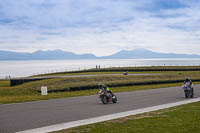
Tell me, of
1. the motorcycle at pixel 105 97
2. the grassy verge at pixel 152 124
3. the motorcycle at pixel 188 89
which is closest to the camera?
the grassy verge at pixel 152 124

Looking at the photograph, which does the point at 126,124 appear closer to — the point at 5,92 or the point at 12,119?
the point at 12,119

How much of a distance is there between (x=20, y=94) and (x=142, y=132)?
20101 millimetres

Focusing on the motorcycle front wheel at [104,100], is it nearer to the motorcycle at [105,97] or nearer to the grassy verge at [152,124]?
the motorcycle at [105,97]

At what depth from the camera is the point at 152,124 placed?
462 inches

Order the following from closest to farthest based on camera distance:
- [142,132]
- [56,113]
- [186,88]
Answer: [142,132] → [56,113] → [186,88]

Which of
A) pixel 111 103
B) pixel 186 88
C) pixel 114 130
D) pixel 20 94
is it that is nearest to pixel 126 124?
pixel 114 130

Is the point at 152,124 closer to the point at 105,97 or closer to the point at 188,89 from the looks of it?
the point at 105,97

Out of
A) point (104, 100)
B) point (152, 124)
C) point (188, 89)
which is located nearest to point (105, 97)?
point (104, 100)

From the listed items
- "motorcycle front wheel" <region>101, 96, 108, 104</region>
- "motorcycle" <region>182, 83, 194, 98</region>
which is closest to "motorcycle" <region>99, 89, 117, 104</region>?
"motorcycle front wheel" <region>101, 96, 108, 104</region>

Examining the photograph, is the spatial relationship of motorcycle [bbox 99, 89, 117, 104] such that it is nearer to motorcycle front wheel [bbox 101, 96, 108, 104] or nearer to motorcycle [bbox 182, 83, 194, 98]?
motorcycle front wheel [bbox 101, 96, 108, 104]

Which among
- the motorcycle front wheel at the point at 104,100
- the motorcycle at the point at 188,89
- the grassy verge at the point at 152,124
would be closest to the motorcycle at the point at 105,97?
the motorcycle front wheel at the point at 104,100

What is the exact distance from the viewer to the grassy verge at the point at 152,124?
10609mm

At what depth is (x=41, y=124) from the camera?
39.5ft

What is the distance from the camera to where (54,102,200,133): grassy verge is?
10.6m
